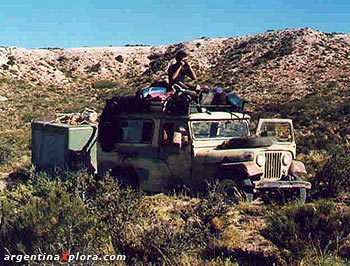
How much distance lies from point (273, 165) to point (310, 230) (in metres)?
3.31

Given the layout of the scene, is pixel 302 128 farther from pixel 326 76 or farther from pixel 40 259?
pixel 40 259

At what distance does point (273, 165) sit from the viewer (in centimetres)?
985

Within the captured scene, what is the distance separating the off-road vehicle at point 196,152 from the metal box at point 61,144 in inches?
57.2

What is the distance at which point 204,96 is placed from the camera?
10.7m

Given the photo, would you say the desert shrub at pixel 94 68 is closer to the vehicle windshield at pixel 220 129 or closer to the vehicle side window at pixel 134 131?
the vehicle side window at pixel 134 131

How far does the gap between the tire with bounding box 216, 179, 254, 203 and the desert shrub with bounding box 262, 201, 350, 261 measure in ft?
7.53

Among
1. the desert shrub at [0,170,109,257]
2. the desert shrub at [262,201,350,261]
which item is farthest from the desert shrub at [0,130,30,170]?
the desert shrub at [262,201,350,261]

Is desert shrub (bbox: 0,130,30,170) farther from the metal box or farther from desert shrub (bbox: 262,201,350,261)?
desert shrub (bbox: 262,201,350,261)

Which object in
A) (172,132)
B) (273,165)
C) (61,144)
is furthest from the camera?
(61,144)

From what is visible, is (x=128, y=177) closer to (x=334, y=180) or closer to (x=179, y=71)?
(x=179, y=71)

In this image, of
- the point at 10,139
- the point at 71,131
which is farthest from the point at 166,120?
the point at 10,139

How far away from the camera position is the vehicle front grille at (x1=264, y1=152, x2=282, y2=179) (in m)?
9.73

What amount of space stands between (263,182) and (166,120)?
7.59 feet

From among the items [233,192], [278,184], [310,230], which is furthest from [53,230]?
[278,184]
